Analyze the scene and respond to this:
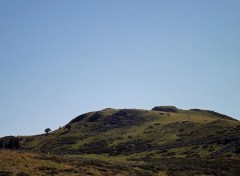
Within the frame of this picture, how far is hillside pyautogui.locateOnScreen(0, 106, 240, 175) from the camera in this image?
6475 centimetres

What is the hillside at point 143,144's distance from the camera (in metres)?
64.8

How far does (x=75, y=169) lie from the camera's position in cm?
5362

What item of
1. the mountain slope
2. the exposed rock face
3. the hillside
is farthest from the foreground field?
the exposed rock face

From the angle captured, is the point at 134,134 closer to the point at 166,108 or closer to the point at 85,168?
the point at 166,108

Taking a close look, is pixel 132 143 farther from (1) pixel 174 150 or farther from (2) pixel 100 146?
(1) pixel 174 150

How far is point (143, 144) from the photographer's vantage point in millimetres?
113062

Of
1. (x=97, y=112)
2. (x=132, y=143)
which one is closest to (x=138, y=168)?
(x=132, y=143)

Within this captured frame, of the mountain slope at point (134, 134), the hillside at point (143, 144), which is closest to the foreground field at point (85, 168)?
the hillside at point (143, 144)

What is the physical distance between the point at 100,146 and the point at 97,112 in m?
62.0

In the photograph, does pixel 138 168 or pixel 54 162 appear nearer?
pixel 54 162

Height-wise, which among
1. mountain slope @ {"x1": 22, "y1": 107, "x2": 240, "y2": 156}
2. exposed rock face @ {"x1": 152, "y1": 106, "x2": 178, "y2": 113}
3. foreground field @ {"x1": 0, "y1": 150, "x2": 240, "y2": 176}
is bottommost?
foreground field @ {"x1": 0, "y1": 150, "x2": 240, "y2": 176}

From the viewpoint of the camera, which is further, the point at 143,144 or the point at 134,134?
the point at 134,134

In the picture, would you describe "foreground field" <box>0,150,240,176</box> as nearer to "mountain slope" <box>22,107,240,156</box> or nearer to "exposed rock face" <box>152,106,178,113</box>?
"mountain slope" <box>22,107,240,156</box>

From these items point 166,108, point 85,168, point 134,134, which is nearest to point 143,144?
point 134,134
